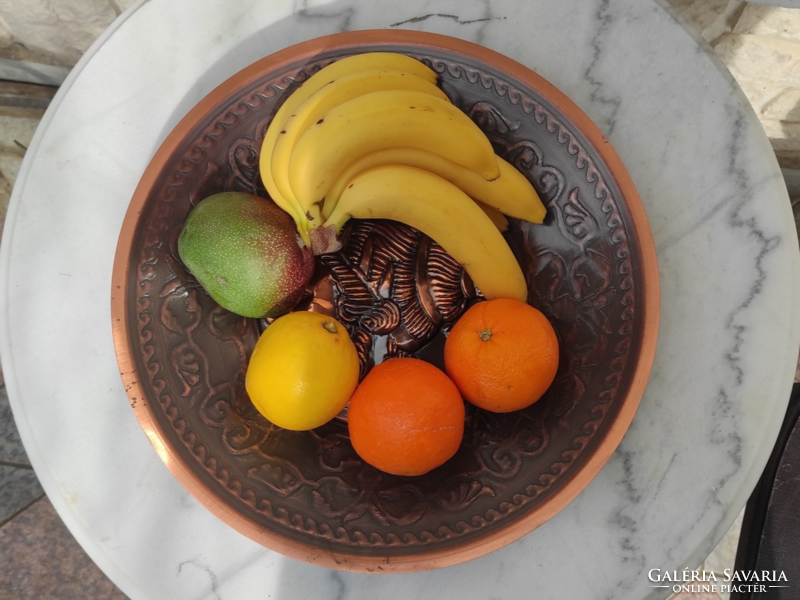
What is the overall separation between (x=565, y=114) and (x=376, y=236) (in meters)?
0.30

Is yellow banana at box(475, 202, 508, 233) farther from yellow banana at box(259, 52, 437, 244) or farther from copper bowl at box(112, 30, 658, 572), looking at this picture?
yellow banana at box(259, 52, 437, 244)

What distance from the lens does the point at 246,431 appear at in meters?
0.75

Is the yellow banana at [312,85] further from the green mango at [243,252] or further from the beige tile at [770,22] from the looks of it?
the beige tile at [770,22]

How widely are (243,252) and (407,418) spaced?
Answer: 30 centimetres

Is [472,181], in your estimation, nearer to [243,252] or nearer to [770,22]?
[243,252]

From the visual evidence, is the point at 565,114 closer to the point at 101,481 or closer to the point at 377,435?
the point at 377,435

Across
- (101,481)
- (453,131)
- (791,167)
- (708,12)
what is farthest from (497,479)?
(791,167)

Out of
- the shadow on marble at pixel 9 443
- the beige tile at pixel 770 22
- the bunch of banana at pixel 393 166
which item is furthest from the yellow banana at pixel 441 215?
the shadow on marble at pixel 9 443

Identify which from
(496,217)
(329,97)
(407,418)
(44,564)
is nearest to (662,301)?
(496,217)

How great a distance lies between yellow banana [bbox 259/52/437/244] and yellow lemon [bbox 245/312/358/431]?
0.13 metres

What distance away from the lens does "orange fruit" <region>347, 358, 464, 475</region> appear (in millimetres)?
663

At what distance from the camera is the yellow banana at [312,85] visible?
29.0 inches

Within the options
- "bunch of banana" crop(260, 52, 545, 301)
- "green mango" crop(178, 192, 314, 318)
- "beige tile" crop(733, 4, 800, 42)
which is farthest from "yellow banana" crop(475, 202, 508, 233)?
"beige tile" crop(733, 4, 800, 42)

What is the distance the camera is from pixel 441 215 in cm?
74
